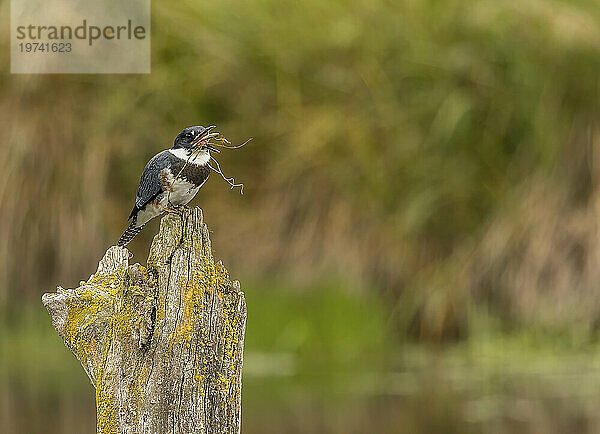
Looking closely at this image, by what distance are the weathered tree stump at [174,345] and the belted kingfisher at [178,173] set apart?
53 cm

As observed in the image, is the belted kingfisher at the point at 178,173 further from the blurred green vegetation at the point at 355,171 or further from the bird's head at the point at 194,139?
the blurred green vegetation at the point at 355,171

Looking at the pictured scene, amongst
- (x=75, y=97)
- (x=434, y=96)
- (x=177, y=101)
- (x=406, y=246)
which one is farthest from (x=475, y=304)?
(x=75, y=97)

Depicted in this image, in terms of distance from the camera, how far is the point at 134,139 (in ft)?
26.5

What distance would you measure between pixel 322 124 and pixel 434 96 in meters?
0.71

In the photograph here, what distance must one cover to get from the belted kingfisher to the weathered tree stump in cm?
53

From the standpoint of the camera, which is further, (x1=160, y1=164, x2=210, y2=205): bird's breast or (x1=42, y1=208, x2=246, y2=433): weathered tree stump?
(x1=160, y1=164, x2=210, y2=205): bird's breast

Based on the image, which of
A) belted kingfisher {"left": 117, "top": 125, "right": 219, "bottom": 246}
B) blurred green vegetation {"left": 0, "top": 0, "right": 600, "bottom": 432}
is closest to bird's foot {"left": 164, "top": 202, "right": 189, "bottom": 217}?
belted kingfisher {"left": 117, "top": 125, "right": 219, "bottom": 246}

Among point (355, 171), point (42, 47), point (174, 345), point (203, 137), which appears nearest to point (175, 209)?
point (203, 137)

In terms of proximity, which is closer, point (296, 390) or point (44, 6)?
point (296, 390)

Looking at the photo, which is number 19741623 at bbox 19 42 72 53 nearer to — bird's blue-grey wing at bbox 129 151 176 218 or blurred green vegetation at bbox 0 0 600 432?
blurred green vegetation at bbox 0 0 600 432

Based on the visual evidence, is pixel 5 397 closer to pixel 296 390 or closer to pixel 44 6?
pixel 296 390

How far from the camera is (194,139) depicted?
10.7 ft

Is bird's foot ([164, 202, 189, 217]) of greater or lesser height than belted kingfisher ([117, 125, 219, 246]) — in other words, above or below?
below

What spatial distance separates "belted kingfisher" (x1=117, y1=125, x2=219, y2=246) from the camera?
10.6 feet
